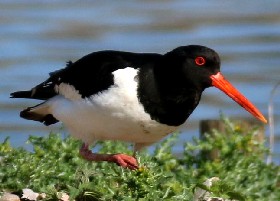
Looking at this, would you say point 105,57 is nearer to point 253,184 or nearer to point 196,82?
point 196,82

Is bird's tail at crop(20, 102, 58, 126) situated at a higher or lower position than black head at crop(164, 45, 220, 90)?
lower

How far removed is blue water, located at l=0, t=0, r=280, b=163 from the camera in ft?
49.2

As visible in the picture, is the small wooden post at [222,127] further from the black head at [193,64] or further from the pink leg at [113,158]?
the pink leg at [113,158]

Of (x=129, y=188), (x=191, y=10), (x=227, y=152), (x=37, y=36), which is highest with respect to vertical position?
(x=191, y=10)

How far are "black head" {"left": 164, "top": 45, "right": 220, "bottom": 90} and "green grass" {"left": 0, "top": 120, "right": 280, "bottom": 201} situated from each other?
25.8 inches

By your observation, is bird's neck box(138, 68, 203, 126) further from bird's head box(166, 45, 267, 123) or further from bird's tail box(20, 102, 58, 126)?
bird's tail box(20, 102, 58, 126)

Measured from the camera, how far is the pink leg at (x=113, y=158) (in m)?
8.70

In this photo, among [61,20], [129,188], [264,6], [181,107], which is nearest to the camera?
[129,188]

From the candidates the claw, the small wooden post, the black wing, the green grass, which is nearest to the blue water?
the small wooden post

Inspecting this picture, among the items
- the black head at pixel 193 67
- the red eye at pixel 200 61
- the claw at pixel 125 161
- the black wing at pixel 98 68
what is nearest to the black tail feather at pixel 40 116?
the black wing at pixel 98 68

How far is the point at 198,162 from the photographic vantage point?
32.4ft

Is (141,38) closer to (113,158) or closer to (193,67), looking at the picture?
(193,67)

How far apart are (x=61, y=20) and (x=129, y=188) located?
461 inches

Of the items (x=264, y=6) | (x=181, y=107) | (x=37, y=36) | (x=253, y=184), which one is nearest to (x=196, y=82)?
(x=181, y=107)
